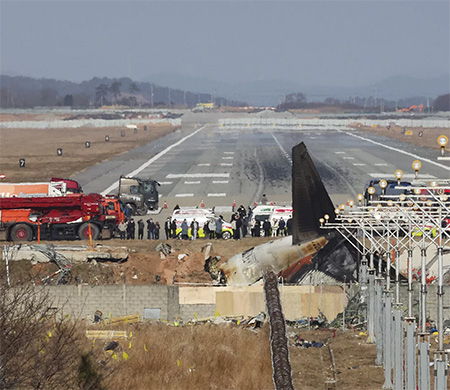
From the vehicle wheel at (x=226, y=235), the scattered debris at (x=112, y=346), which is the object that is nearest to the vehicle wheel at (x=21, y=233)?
the vehicle wheel at (x=226, y=235)

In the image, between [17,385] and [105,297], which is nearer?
[17,385]

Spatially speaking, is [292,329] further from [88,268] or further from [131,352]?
[88,268]

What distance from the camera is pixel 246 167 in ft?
398

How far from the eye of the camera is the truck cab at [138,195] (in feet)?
247

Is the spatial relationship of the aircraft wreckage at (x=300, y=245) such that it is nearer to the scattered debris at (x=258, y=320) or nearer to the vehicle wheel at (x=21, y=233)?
the scattered debris at (x=258, y=320)

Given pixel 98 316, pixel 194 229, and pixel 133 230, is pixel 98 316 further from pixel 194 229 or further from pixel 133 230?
pixel 133 230

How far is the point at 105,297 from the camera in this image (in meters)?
43.4

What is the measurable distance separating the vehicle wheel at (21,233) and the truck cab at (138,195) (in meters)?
13.8

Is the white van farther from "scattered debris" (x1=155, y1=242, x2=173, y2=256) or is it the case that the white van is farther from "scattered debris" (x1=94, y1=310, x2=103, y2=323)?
Answer: "scattered debris" (x1=94, y1=310, x2=103, y2=323)

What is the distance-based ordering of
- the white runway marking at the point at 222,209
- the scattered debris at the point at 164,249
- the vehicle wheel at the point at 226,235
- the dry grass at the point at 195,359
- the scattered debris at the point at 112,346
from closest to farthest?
the dry grass at the point at 195,359 < the scattered debris at the point at 112,346 < the scattered debris at the point at 164,249 < the vehicle wheel at the point at 226,235 < the white runway marking at the point at 222,209

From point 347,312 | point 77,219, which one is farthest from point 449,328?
point 77,219

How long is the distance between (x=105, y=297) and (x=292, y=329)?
27.7ft

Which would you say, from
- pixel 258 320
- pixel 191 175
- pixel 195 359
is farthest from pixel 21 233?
pixel 191 175

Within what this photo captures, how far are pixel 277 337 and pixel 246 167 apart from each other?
8349 centimetres
